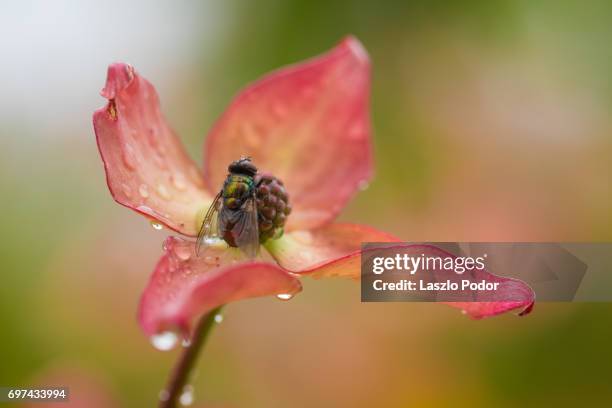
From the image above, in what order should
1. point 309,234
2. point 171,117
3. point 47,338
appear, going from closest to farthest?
point 309,234, point 47,338, point 171,117

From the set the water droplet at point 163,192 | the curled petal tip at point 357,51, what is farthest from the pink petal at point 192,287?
the curled petal tip at point 357,51

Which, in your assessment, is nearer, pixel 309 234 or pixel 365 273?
pixel 365 273

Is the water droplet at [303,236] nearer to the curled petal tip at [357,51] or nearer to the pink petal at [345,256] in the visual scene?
the pink petal at [345,256]

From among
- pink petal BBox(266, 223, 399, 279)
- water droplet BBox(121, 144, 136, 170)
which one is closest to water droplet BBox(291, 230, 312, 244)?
pink petal BBox(266, 223, 399, 279)

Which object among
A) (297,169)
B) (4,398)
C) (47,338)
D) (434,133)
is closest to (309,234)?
(297,169)

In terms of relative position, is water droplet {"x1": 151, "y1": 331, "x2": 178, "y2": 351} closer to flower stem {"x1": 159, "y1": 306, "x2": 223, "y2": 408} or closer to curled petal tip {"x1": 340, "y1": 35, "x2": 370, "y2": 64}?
flower stem {"x1": 159, "y1": 306, "x2": 223, "y2": 408}

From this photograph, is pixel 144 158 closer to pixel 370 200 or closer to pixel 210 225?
pixel 210 225

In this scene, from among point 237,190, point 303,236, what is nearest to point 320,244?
point 303,236

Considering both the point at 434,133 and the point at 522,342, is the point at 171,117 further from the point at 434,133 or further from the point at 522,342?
the point at 522,342

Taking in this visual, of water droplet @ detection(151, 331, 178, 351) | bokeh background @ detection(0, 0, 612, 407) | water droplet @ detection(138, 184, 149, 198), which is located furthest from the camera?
bokeh background @ detection(0, 0, 612, 407)
